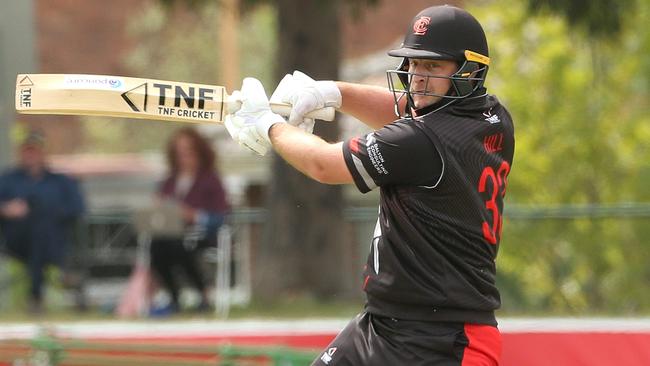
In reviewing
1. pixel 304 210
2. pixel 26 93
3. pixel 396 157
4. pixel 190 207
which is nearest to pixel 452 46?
pixel 396 157

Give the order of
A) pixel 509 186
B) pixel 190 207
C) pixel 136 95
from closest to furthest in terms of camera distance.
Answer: pixel 136 95 < pixel 190 207 < pixel 509 186

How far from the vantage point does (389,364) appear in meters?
4.81

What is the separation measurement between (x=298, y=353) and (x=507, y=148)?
268cm

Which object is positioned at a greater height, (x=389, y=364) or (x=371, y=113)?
(x=371, y=113)

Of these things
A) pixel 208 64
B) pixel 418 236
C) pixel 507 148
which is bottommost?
pixel 418 236

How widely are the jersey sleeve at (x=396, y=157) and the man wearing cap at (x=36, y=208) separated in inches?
263

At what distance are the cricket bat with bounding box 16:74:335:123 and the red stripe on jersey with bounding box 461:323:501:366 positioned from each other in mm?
978

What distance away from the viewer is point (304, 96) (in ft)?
16.8

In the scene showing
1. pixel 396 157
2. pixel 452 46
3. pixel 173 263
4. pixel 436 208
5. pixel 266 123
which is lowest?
pixel 173 263

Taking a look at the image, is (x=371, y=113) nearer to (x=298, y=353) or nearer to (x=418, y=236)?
(x=418, y=236)

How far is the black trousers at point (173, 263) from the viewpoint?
10781 mm

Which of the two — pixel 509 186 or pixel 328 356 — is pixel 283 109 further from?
pixel 509 186

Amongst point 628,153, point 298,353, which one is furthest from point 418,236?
point 628,153

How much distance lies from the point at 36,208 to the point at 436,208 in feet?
22.7
